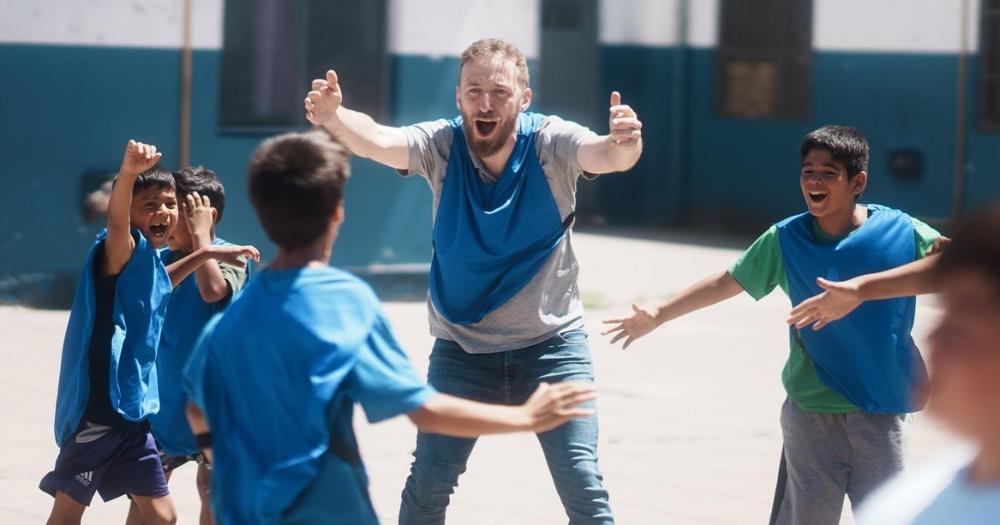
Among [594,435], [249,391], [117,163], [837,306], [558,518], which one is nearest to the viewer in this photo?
[249,391]

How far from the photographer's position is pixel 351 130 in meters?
5.12

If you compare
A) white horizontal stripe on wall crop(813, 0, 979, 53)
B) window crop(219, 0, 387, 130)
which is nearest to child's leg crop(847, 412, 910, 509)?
window crop(219, 0, 387, 130)

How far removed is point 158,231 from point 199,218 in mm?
237

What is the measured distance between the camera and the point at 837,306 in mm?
4516

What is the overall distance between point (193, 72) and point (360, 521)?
8754 mm

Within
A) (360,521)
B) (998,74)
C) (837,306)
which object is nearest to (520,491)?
(837,306)

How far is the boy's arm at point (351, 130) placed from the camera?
5.11 meters

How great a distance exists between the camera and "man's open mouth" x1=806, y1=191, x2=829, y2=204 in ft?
16.4

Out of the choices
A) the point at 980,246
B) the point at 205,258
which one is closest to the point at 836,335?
the point at 205,258

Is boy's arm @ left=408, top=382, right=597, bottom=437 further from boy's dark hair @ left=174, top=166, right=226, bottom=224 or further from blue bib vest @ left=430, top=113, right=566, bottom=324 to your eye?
boy's dark hair @ left=174, top=166, right=226, bottom=224

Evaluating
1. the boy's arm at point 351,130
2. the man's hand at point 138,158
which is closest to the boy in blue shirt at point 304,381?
the man's hand at point 138,158

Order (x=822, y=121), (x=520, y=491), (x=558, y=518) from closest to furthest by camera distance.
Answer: (x=558, y=518) < (x=520, y=491) < (x=822, y=121)

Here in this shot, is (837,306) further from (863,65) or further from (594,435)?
(863,65)

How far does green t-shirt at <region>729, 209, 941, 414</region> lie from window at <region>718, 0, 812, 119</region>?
524 inches
